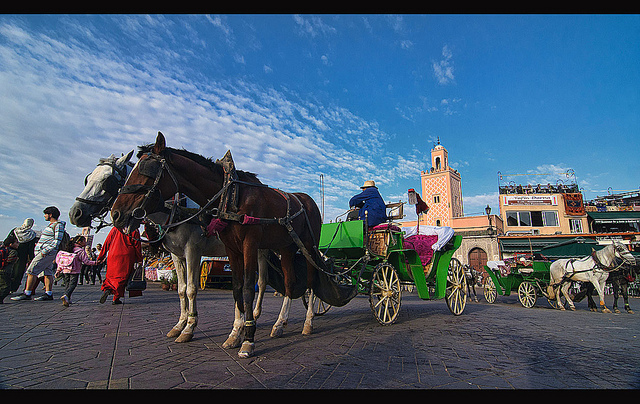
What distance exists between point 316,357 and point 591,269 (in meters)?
11.1

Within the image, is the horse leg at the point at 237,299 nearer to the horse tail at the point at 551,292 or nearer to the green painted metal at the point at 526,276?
the horse tail at the point at 551,292

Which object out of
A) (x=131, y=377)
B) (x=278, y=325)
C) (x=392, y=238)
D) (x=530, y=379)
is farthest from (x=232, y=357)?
(x=392, y=238)

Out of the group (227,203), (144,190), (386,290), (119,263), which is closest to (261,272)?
(227,203)

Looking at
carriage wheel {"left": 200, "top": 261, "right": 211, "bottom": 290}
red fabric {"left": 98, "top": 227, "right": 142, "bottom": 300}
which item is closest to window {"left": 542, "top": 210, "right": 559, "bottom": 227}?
carriage wheel {"left": 200, "top": 261, "right": 211, "bottom": 290}

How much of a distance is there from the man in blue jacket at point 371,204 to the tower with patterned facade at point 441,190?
35779 millimetres

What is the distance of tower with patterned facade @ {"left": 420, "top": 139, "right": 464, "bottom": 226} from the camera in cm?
4241

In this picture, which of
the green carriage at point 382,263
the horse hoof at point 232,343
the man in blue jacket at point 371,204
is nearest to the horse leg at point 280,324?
the horse hoof at point 232,343

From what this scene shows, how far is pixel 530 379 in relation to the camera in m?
2.86

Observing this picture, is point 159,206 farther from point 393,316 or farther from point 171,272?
point 171,272

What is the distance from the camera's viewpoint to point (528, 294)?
1176 cm

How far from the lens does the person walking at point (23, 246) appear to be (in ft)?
27.5

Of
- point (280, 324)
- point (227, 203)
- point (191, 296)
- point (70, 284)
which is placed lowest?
point (280, 324)

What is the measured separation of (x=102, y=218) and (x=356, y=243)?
4.23 m

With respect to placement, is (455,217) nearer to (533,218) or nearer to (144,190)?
(533,218)
